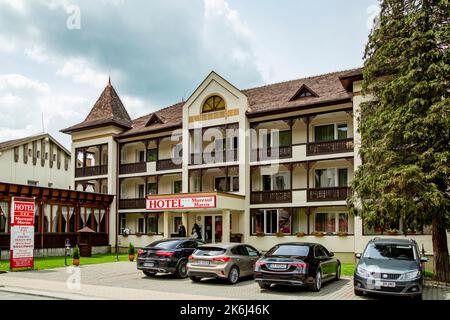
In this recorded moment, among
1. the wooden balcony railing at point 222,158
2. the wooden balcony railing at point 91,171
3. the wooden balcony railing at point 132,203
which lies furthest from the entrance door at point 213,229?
the wooden balcony railing at point 91,171

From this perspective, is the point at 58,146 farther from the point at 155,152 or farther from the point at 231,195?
the point at 231,195

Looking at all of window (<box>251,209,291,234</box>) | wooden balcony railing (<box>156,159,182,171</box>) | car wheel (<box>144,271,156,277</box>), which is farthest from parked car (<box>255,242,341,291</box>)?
wooden balcony railing (<box>156,159,182,171</box>)

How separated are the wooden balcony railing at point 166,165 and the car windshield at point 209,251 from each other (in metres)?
16.6

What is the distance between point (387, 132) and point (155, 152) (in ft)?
73.3

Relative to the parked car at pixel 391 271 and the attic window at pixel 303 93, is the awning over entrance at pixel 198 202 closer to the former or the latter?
the attic window at pixel 303 93

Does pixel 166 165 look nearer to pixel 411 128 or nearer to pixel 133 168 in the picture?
pixel 133 168

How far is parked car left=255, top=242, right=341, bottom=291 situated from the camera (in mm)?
13641

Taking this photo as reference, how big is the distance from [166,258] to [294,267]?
5612 mm

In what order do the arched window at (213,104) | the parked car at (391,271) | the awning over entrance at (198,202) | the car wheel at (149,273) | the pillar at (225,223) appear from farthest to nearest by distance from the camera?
the arched window at (213,104), the pillar at (225,223), the awning over entrance at (198,202), the car wheel at (149,273), the parked car at (391,271)

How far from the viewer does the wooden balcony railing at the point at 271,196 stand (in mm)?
28141

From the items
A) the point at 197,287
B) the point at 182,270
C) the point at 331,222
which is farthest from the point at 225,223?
the point at 197,287

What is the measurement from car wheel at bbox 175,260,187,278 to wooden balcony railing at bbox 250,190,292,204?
11.7 metres

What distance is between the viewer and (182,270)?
17703 mm
